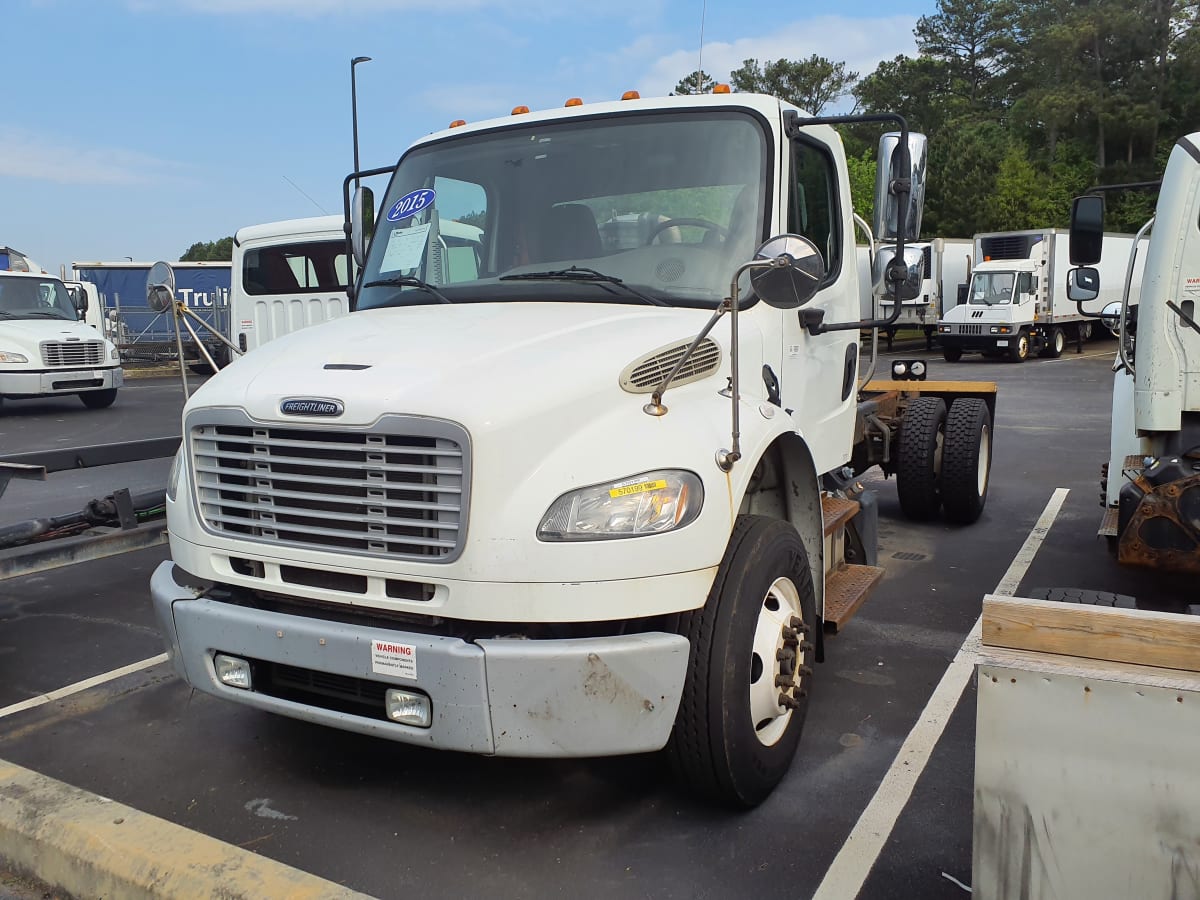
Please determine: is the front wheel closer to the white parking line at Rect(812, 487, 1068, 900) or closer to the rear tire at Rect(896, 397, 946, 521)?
the white parking line at Rect(812, 487, 1068, 900)

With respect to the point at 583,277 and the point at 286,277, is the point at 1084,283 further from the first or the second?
the point at 286,277

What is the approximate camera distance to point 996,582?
6438mm

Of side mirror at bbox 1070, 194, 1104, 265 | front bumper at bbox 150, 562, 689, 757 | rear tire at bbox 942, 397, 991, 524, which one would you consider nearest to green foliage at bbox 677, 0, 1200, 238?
rear tire at bbox 942, 397, 991, 524

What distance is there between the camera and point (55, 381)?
1744 centimetres

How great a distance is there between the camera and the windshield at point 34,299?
59.7 feet

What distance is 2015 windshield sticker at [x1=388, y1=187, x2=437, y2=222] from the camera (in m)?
4.61

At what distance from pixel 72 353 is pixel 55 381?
22.6 inches

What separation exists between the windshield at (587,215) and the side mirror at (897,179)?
470mm

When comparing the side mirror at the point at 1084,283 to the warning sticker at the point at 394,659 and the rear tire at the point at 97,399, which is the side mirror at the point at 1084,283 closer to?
the warning sticker at the point at 394,659

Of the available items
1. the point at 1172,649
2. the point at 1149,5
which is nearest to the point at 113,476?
the point at 1172,649

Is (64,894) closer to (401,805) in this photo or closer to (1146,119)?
(401,805)

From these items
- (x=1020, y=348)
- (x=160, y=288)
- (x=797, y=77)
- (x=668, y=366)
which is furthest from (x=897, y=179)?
(x=797, y=77)

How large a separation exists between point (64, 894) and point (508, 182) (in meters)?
3.06

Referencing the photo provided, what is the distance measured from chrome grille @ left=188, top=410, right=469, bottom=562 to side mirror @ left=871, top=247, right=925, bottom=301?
213cm
